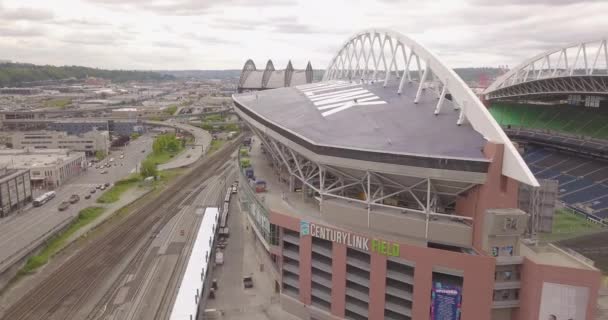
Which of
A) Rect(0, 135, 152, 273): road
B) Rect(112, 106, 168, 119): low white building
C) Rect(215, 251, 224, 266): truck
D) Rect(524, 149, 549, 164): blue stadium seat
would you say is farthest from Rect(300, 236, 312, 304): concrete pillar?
Rect(112, 106, 168, 119): low white building

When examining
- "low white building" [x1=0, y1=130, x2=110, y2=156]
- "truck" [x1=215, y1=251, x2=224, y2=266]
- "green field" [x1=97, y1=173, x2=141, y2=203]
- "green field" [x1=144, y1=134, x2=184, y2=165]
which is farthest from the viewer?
"low white building" [x1=0, y1=130, x2=110, y2=156]

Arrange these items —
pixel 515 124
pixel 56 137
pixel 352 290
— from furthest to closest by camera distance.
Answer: pixel 56 137
pixel 515 124
pixel 352 290

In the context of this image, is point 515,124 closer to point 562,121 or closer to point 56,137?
point 562,121

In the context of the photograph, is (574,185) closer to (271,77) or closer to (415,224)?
(415,224)

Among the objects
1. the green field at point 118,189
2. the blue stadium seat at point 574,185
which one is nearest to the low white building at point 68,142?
the green field at point 118,189

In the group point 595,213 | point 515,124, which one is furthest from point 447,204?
point 515,124

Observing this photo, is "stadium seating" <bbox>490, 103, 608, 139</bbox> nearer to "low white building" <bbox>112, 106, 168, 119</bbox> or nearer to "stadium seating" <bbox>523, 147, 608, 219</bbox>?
"stadium seating" <bbox>523, 147, 608, 219</bbox>

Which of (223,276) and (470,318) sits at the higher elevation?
(470,318)
